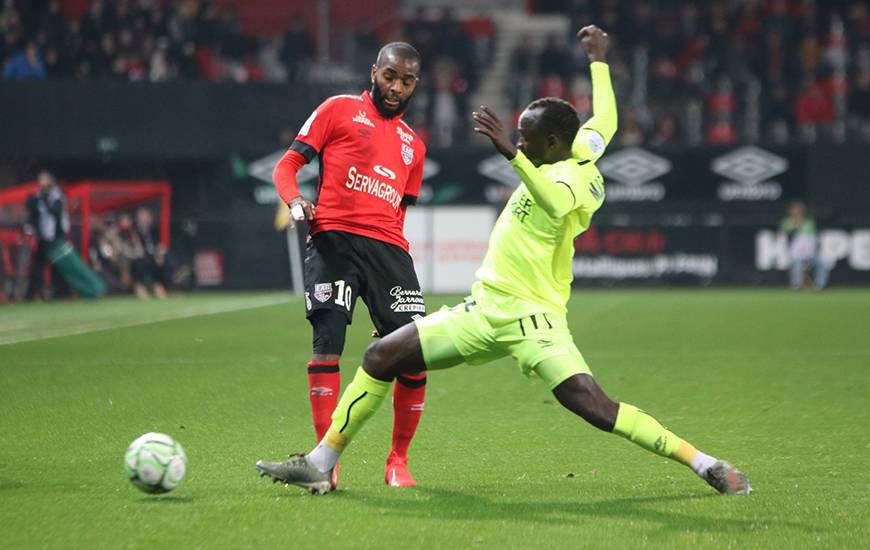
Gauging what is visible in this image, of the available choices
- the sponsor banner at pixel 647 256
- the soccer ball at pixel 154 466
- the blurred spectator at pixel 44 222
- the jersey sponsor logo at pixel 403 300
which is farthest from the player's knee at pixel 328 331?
the sponsor banner at pixel 647 256

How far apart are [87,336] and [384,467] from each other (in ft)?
31.1

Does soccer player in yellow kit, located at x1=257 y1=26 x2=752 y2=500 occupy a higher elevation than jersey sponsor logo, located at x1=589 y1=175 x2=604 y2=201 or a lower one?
lower

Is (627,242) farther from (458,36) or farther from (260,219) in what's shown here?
(260,219)

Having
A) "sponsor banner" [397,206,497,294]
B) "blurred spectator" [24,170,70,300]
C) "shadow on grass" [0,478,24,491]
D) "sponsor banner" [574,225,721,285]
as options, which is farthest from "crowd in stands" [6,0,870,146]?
"shadow on grass" [0,478,24,491]

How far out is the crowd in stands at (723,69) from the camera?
27391 millimetres

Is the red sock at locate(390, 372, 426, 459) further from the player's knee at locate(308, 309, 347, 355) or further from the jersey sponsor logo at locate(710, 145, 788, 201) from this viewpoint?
the jersey sponsor logo at locate(710, 145, 788, 201)

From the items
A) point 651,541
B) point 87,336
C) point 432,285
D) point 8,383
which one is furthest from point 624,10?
point 651,541

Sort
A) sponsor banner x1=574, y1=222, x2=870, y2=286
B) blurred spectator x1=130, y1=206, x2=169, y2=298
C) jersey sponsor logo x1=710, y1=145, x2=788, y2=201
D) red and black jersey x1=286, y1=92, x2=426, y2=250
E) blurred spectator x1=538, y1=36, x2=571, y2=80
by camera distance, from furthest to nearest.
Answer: blurred spectator x1=538, y1=36, x2=571, y2=80 < sponsor banner x1=574, y1=222, x2=870, y2=286 < jersey sponsor logo x1=710, y1=145, x2=788, y2=201 < blurred spectator x1=130, y1=206, x2=169, y2=298 < red and black jersey x1=286, y1=92, x2=426, y2=250

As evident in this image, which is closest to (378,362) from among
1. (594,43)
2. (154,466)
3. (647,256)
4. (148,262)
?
(154,466)

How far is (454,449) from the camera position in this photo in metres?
7.73

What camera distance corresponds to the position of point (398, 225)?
714 cm

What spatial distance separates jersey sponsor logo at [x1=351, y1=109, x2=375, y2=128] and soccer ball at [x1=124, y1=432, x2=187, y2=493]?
6.37ft

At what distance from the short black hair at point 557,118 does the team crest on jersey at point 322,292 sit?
145cm

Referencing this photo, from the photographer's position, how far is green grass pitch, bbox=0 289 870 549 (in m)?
5.47
